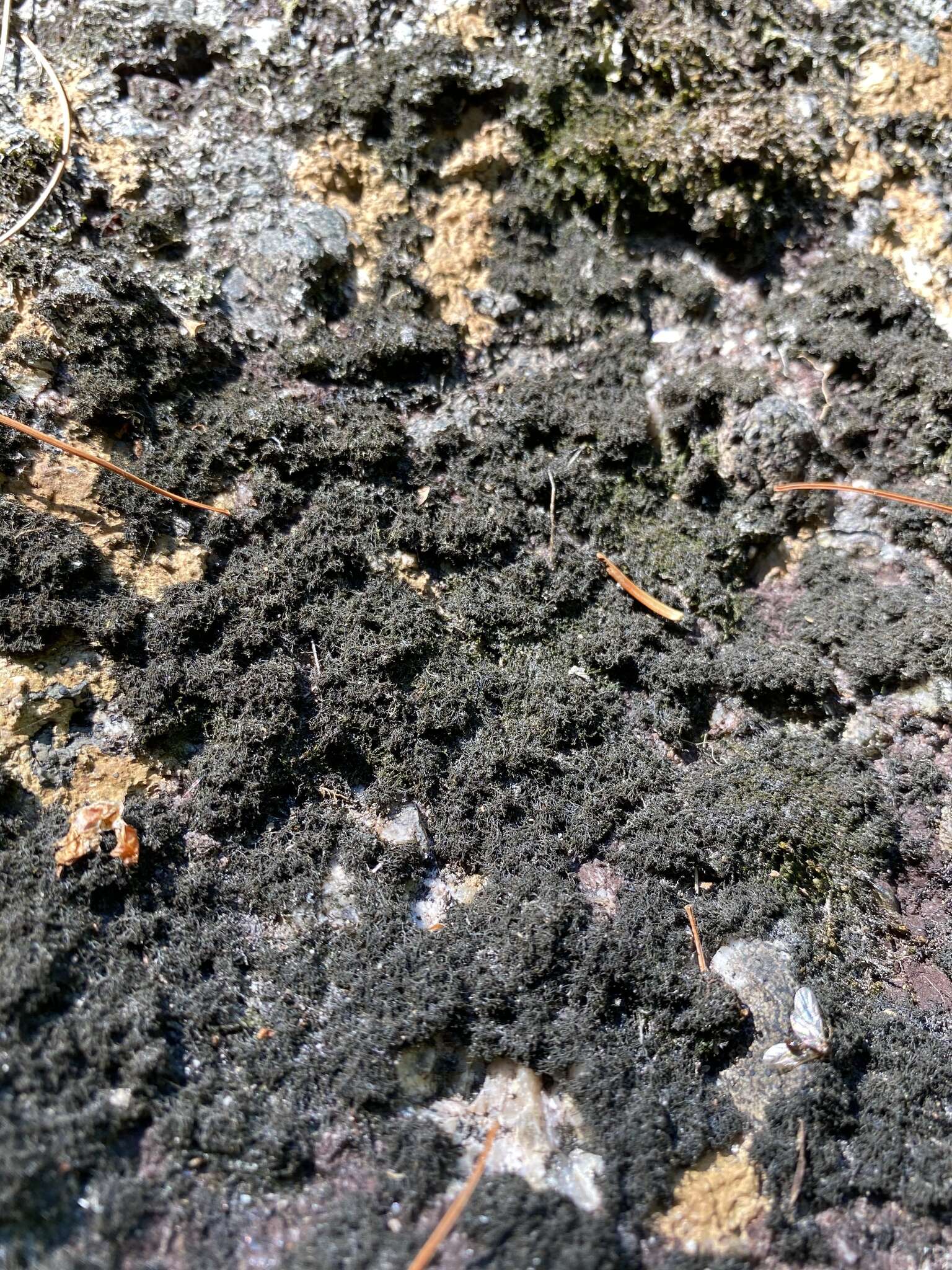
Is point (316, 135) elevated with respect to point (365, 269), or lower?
elevated

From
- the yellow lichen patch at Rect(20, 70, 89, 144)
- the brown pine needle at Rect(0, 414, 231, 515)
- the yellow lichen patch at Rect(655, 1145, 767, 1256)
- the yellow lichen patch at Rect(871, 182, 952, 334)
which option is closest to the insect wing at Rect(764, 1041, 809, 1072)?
the yellow lichen patch at Rect(655, 1145, 767, 1256)

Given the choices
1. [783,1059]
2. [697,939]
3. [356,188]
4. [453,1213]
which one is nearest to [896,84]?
[356,188]

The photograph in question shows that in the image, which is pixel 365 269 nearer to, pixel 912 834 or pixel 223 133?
pixel 223 133

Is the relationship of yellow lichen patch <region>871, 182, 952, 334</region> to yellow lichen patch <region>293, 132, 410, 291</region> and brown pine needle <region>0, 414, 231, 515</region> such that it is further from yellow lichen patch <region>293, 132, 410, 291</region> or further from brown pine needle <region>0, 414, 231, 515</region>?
brown pine needle <region>0, 414, 231, 515</region>

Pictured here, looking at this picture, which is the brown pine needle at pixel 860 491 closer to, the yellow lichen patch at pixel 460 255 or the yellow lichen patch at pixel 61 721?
the yellow lichen patch at pixel 460 255

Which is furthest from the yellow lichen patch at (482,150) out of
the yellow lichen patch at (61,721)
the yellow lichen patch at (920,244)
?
the yellow lichen patch at (61,721)

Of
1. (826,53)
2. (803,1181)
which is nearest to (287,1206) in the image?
(803,1181)

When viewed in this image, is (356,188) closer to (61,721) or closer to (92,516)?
(92,516)
